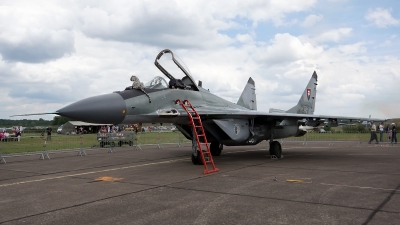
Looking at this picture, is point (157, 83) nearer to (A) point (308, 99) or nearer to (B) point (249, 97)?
(B) point (249, 97)

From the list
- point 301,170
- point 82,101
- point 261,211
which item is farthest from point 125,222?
point 301,170

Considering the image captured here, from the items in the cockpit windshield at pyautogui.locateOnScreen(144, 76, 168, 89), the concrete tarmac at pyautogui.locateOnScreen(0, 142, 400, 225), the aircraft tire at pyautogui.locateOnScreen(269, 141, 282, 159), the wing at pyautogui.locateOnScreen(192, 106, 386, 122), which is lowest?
the concrete tarmac at pyautogui.locateOnScreen(0, 142, 400, 225)

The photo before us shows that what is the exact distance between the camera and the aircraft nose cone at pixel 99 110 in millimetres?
8383

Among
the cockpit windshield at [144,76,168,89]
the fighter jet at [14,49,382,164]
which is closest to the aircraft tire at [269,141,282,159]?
the fighter jet at [14,49,382,164]

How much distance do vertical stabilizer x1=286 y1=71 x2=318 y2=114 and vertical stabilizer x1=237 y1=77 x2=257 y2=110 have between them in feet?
6.23

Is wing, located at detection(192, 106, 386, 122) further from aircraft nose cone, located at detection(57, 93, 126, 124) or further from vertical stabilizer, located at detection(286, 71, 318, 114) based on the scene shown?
vertical stabilizer, located at detection(286, 71, 318, 114)

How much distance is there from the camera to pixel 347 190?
6176mm

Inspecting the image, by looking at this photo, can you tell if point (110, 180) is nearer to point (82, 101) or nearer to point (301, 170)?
point (82, 101)

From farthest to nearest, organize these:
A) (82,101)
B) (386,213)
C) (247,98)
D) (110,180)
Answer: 1. (247,98)
2. (82,101)
3. (110,180)
4. (386,213)

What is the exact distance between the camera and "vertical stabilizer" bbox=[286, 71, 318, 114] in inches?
672

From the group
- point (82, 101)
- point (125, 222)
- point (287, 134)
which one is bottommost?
point (125, 222)

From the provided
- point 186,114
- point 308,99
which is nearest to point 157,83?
point 186,114

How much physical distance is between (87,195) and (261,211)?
310 cm

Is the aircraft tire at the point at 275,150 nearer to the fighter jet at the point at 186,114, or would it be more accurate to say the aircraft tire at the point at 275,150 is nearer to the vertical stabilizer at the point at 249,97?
the fighter jet at the point at 186,114
